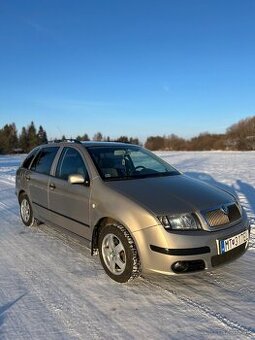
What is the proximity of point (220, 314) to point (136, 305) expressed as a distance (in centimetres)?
81

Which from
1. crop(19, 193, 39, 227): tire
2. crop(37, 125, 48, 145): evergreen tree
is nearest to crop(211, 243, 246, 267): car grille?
crop(19, 193, 39, 227): tire

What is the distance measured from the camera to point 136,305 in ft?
12.4

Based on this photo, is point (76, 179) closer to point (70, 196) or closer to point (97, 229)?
point (70, 196)

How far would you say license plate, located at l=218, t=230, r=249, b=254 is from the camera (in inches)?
158

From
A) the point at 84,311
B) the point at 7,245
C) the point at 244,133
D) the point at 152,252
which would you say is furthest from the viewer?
the point at 244,133

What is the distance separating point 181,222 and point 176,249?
284mm

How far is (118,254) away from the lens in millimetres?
4332

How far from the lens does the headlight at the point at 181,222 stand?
391cm

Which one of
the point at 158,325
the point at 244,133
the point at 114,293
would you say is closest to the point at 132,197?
the point at 114,293

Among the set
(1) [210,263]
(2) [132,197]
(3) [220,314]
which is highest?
(2) [132,197]

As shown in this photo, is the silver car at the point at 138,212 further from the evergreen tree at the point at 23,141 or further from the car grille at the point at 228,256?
the evergreen tree at the point at 23,141

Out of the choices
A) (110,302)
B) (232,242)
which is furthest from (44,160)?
(232,242)

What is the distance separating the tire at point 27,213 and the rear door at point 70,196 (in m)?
1.26

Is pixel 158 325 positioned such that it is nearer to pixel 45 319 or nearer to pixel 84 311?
pixel 84 311
